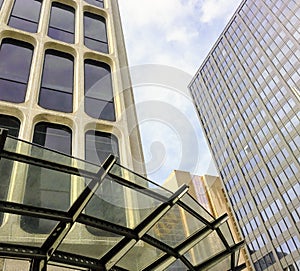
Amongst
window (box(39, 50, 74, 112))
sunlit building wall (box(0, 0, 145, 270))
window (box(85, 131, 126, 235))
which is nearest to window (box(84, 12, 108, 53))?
sunlit building wall (box(0, 0, 145, 270))

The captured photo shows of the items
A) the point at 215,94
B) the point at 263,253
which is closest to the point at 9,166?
the point at 263,253

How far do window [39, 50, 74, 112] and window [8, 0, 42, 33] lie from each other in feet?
5.26

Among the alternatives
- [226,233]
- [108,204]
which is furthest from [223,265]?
[108,204]

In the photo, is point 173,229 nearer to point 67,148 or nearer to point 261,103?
point 67,148

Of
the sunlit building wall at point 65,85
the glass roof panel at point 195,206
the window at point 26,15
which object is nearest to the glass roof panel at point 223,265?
the glass roof panel at point 195,206

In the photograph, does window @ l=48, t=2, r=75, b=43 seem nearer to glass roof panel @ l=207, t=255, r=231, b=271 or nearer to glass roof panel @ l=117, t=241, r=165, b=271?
glass roof panel @ l=117, t=241, r=165, b=271

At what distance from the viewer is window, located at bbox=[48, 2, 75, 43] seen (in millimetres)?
12883

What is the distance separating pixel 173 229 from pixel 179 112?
5960mm

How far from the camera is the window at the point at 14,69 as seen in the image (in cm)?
985

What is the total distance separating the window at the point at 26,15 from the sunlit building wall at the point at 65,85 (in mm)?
39

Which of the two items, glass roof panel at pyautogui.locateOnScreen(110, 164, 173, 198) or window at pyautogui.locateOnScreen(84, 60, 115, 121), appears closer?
glass roof panel at pyautogui.locateOnScreen(110, 164, 173, 198)

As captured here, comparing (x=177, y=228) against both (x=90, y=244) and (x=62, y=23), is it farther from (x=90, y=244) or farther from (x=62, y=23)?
(x=62, y=23)

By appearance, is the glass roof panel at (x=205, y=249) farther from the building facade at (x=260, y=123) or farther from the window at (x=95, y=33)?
the building facade at (x=260, y=123)

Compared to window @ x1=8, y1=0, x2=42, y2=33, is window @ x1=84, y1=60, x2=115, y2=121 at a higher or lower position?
lower
